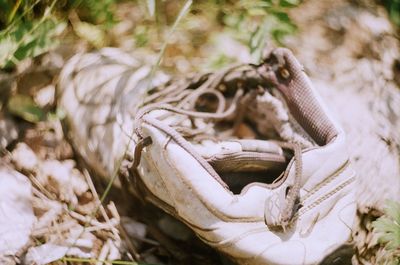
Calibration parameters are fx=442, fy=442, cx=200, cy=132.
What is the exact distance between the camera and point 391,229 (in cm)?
109

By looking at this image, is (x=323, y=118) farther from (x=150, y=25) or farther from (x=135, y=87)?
(x=150, y=25)

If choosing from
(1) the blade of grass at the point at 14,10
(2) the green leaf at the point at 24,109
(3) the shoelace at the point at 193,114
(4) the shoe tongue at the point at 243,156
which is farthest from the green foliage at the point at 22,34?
(4) the shoe tongue at the point at 243,156

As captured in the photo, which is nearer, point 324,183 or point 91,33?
point 324,183

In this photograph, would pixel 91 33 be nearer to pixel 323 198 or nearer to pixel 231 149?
pixel 231 149

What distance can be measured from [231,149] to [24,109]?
0.70m

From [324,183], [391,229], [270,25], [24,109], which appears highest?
[270,25]

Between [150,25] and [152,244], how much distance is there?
87 cm

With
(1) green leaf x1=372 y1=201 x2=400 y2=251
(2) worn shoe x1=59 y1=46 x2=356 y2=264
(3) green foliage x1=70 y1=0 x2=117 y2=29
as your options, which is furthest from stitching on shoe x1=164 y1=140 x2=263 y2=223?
(3) green foliage x1=70 y1=0 x2=117 y2=29

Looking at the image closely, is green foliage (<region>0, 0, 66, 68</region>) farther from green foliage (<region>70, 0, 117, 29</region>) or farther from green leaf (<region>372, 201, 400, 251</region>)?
green leaf (<region>372, 201, 400, 251</region>)

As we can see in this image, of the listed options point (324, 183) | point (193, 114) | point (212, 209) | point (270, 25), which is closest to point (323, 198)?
point (324, 183)

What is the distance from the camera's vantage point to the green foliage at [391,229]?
1.09 m

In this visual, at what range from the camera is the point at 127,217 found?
129 cm

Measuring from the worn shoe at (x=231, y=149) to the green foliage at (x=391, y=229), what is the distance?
0.24 feet

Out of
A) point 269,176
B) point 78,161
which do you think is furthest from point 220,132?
point 78,161
